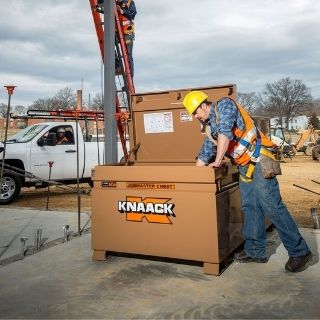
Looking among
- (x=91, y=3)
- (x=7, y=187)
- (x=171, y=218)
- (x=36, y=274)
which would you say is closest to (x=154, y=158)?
(x=171, y=218)

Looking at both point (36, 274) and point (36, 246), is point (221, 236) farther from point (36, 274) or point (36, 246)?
point (36, 246)

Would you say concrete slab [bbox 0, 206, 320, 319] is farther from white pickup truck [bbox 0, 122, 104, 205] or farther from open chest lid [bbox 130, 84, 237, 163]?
white pickup truck [bbox 0, 122, 104, 205]

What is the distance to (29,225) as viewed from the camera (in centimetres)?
696

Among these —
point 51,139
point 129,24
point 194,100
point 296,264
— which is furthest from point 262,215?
point 51,139

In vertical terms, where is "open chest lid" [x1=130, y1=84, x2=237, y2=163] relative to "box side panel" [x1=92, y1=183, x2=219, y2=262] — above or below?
above

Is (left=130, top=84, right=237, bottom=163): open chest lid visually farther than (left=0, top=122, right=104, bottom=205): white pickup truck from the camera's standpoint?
No

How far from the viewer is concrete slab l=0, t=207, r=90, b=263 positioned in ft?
18.9

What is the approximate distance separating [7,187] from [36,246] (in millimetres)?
5578

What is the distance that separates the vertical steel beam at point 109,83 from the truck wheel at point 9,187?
15.3 ft

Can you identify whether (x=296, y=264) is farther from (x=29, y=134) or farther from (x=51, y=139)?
(x=29, y=134)

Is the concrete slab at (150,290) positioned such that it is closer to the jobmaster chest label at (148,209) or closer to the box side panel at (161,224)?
the box side panel at (161,224)

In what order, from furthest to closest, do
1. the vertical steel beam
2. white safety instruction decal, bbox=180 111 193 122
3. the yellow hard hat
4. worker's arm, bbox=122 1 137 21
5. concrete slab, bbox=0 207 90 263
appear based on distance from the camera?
worker's arm, bbox=122 1 137 21, the vertical steel beam, white safety instruction decal, bbox=180 111 193 122, concrete slab, bbox=0 207 90 263, the yellow hard hat

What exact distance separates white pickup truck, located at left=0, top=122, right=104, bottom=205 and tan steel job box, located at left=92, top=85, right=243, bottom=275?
6153mm

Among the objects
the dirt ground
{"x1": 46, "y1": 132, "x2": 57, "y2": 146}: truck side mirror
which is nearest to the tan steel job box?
the dirt ground
